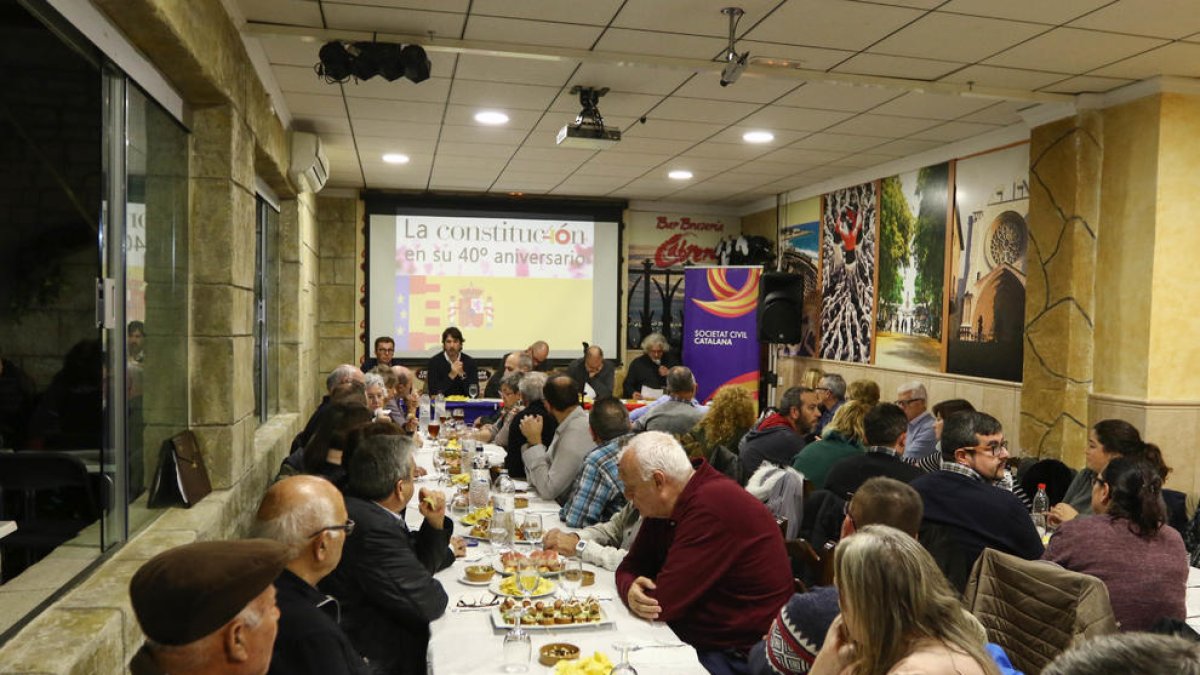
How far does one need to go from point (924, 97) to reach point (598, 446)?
3.71 meters

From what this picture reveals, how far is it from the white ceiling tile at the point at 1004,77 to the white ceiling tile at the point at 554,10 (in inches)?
97.6

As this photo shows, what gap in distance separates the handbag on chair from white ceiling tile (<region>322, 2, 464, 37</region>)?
93.0 inches

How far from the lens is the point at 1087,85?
5551mm

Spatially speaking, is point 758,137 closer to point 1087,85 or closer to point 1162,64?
point 1087,85

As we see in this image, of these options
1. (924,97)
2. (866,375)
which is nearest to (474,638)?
(924,97)

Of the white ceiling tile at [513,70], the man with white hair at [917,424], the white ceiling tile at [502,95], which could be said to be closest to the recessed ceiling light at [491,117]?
the white ceiling tile at [502,95]

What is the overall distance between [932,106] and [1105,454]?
10.2 feet

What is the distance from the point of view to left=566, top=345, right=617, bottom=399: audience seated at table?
9492 mm

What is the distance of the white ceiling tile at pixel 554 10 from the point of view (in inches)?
167

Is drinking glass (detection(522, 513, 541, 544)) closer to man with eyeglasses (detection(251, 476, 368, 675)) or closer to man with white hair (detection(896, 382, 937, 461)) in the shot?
man with eyeglasses (detection(251, 476, 368, 675))

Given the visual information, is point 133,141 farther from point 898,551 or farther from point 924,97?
point 924,97

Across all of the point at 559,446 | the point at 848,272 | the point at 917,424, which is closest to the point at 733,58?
the point at 559,446

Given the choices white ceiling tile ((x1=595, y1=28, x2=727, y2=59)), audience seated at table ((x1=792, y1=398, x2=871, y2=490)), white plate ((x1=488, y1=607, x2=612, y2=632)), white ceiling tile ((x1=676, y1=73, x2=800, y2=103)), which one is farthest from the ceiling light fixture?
white plate ((x1=488, y1=607, x2=612, y2=632))

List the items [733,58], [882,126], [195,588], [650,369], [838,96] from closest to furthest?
[195,588] < [733,58] < [838,96] < [882,126] < [650,369]
